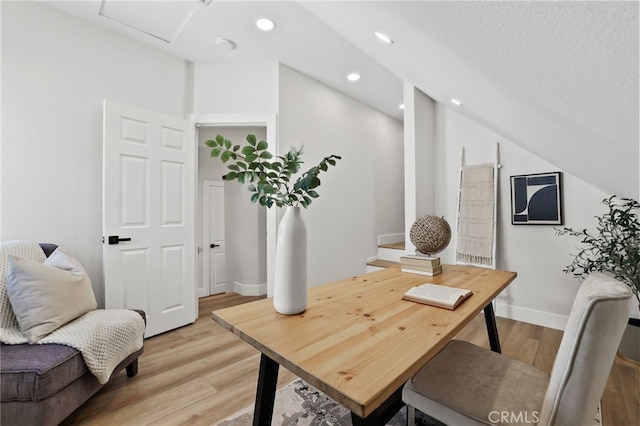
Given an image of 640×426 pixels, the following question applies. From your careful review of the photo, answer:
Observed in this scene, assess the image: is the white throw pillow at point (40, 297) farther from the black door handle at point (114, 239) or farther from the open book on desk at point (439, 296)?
the open book on desk at point (439, 296)

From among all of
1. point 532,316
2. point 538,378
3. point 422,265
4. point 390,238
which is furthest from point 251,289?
point 538,378

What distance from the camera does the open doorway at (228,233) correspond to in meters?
3.99

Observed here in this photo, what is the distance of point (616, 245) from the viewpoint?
2.30 metres

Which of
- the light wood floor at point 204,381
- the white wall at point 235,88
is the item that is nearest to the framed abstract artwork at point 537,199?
the light wood floor at point 204,381

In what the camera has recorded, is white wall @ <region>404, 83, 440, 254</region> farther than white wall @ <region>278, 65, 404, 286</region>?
No

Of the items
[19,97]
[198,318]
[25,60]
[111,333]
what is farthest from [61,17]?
[198,318]

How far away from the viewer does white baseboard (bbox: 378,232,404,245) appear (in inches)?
171

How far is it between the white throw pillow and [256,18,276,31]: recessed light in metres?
2.38

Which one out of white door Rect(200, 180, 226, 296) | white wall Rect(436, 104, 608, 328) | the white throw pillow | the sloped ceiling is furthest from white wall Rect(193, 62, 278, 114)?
white wall Rect(436, 104, 608, 328)

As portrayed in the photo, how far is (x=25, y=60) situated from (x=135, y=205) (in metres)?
1.31

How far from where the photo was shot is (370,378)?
63 centimetres

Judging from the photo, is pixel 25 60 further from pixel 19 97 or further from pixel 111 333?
pixel 111 333

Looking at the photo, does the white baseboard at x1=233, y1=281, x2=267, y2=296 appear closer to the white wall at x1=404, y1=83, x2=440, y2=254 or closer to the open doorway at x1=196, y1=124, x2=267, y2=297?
the open doorway at x1=196, y1=124, x2=267, y2=297
